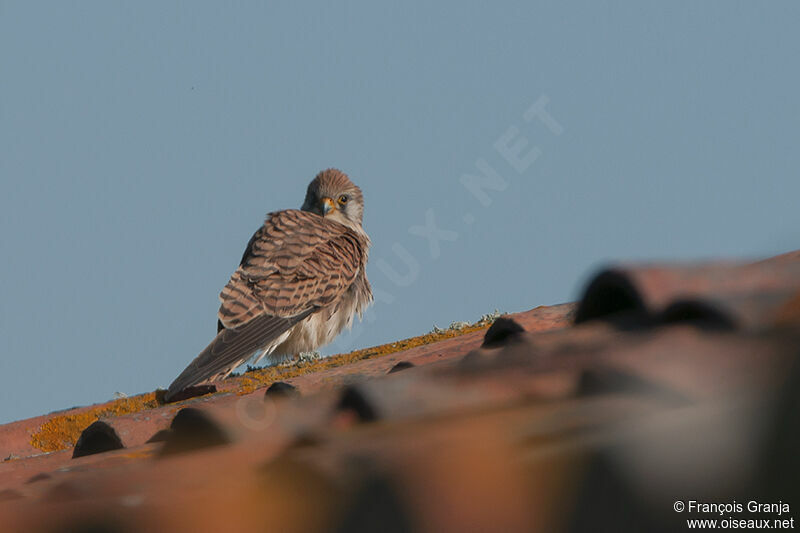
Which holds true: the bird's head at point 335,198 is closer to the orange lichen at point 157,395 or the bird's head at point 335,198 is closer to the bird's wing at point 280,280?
the bird's wing at point 280,280

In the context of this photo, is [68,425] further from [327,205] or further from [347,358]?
[327,205]

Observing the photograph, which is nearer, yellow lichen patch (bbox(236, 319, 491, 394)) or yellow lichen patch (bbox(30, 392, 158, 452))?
yellow lichen patch (bbox(30, 392, 158, 452))

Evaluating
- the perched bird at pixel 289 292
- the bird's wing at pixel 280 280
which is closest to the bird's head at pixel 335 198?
the perched bird at pixel 289 292

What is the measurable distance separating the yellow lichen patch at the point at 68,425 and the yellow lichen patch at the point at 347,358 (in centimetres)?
53

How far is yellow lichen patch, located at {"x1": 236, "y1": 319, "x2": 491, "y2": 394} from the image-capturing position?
4367 millimetres

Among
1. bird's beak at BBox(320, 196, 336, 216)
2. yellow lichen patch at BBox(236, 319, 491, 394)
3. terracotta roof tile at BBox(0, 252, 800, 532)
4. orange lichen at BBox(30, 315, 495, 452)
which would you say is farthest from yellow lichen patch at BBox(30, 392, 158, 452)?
bird's beak at BBox(320, 196, 336, 216)

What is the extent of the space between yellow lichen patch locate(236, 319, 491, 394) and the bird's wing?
908 millimetres

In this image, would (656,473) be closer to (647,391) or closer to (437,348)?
(647,391)

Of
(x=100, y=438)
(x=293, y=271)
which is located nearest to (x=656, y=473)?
(x=100, y=438)

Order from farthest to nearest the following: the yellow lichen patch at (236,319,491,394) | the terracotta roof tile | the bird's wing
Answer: the bird's wing, the yellow lichen patch at (236,319,491,394), the terracotta roof tile

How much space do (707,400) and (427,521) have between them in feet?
1.31

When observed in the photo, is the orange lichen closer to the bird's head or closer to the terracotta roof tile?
the terracotta roof tile

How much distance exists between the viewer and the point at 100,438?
8.04 ft

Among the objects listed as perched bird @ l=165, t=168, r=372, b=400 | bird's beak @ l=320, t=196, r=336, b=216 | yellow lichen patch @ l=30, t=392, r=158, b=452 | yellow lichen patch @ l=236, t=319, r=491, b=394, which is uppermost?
bird's beak @ l=320, t=196, r=336, b=216
